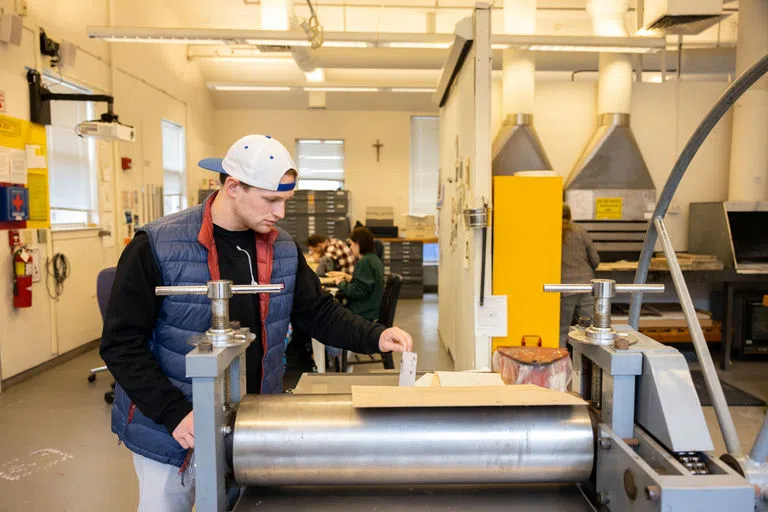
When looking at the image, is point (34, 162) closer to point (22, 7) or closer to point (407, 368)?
point (22, 7)

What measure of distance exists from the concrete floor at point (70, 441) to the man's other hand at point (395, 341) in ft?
5.52

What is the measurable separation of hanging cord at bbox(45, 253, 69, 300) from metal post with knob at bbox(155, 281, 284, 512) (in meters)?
4.03

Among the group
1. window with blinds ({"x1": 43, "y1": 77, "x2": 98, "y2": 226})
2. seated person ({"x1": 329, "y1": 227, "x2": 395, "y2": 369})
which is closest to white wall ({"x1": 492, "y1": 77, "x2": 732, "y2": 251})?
seated person ({"x1": 329, "y1": 227, "x2": 395, "y2": 369})

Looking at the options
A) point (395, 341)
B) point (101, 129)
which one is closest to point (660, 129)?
point (101, 129)

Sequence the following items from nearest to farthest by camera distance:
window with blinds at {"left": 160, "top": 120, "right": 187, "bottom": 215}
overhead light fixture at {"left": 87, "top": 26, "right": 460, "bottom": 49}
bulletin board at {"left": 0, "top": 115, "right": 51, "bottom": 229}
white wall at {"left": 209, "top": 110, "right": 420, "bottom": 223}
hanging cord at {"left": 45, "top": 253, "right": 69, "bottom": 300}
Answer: bulletin board at {"left": 0, "top": 115, "right": 51, "bottom": 229}, hanging cord at {"left": 45, "top": 253, "right": 69, "bottom": 300}, overhead light fixture at {"left": 87, "top": 26, "right": 460, "bottom": 49}, window with blinds at {"left": 160, "top": 120, "right": 187, "bottom": 215}, white wall at {"left": 209, "top": 110, "right": 420, "bottom": 223}

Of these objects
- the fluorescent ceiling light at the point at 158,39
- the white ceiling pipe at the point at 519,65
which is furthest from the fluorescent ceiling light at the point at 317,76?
the white ceiling pipe at the point at 519,65

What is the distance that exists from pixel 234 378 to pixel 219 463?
0.18 m

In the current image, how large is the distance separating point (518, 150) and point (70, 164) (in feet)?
13.2

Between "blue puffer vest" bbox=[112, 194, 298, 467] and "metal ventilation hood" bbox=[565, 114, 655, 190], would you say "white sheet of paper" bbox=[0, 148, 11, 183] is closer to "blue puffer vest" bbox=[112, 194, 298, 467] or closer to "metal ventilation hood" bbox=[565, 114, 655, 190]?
"blue puffer vest" bbox=[112, 194, 298, 467]

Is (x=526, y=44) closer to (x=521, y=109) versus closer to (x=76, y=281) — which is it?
(x=521, y=109)

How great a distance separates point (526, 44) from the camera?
4.77 metres

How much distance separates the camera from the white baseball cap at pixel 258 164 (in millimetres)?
1266

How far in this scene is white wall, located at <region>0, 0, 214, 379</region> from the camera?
4000mm

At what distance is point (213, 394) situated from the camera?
0.93 meters
